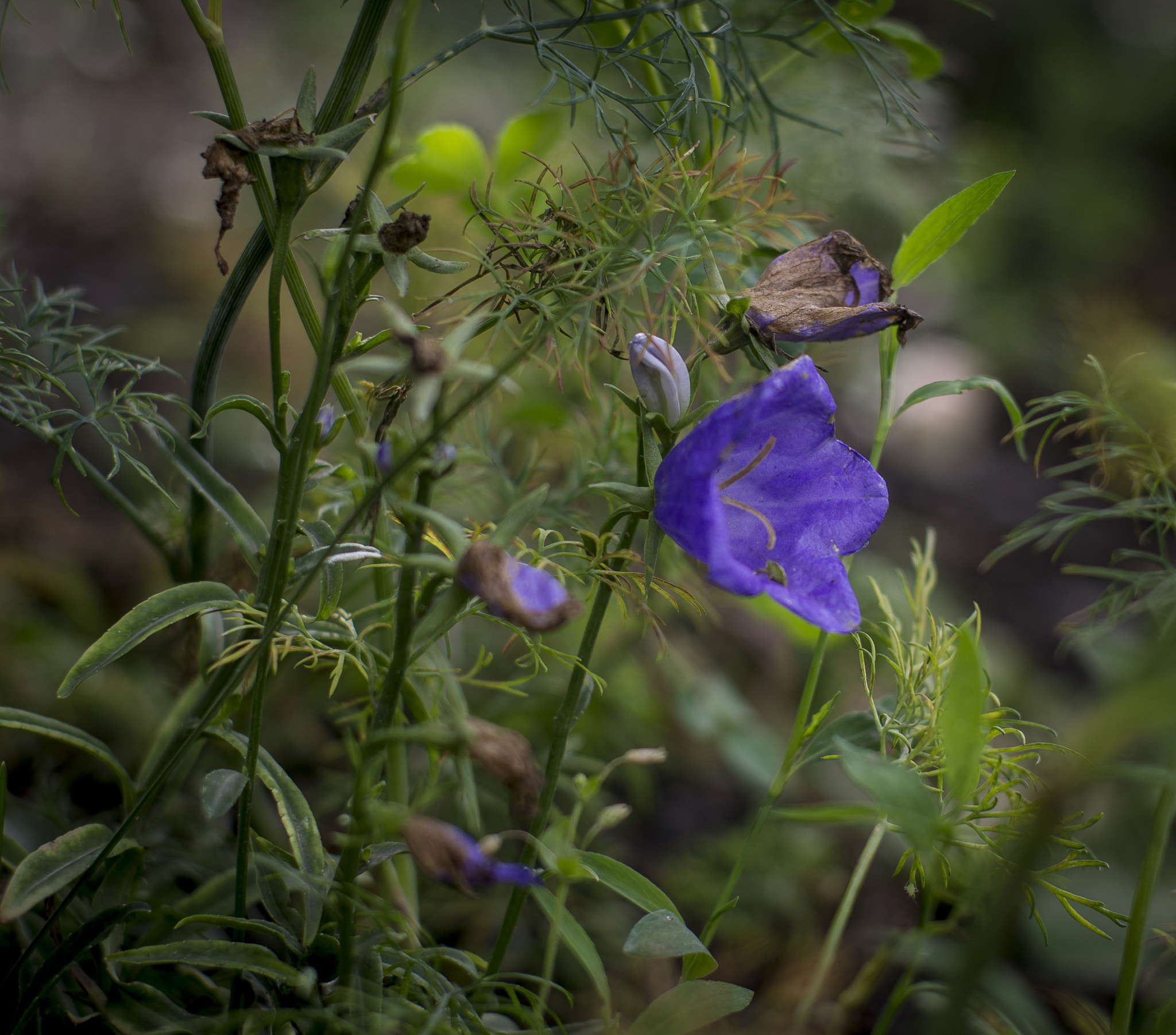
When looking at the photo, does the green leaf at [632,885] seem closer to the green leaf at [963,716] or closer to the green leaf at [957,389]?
the green leaf at [963,716]

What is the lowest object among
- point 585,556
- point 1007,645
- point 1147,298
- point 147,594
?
point 1007,645

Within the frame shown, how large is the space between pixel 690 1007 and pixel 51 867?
0.40 m

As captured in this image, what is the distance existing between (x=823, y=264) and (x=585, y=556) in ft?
0.81

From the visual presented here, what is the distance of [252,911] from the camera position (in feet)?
2.10

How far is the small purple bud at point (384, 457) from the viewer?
435 millimetres

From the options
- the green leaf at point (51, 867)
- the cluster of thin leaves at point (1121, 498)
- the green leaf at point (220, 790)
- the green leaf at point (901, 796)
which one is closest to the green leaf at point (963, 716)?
the green leaf at point (901, 796)

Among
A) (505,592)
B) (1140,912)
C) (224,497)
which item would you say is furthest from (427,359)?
(1140,912)

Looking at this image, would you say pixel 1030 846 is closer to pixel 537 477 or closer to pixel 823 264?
pixel 823 264

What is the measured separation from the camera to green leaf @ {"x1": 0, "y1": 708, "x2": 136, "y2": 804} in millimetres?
532

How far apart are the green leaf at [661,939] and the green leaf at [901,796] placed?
0.49ft

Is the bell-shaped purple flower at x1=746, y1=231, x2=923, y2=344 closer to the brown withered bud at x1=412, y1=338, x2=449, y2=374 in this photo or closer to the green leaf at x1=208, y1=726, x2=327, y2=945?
the brown withered bud at x1=412, y1=338, x2=449, y2=374

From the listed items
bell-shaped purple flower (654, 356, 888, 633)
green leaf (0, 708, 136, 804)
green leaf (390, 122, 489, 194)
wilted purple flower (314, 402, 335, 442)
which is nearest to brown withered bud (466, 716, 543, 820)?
bell-shaped purple flower (654, 356, 888, 633)

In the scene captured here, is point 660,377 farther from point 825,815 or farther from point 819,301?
point 825,815

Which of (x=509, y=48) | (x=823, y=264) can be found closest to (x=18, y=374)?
(x=823, y=264)
